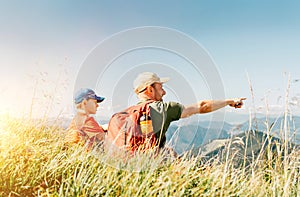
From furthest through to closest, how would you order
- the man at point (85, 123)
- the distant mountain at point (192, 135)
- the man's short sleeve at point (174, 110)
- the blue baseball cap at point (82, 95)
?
1. the blue baseball cap at point (82, 95)
2. the man at point (85, 123)
3. the man's short sleeve at point (174, 110)
4. the distant mountain at point (192, 135)

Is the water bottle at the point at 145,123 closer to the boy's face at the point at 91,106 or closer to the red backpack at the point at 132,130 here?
the red backpack at the point at 132,130

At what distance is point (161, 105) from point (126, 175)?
1.05 meters

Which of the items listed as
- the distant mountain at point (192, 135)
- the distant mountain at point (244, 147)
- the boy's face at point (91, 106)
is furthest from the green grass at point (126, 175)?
the boy's face at point (91, 106)

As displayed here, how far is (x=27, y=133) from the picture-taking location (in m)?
3.83

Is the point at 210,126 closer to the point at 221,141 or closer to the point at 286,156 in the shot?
the point at 221,141

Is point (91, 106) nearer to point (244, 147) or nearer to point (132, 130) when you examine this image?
point (132, 130)

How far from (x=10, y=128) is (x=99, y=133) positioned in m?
0.97

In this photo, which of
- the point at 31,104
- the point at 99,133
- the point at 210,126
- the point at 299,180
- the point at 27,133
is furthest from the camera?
the point at 31,104

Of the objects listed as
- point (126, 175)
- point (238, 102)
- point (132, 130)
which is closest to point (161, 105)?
point (132, 130)

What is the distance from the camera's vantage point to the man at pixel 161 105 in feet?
11.6

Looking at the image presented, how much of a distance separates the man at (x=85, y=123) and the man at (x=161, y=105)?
65 centimetres

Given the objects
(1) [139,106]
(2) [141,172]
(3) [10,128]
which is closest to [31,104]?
(3) [10,128]

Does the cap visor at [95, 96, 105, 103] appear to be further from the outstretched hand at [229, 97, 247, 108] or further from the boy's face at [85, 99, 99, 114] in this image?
the outstretched hand at [229, 97, 247, 108]

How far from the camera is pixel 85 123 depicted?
427 centimetres
